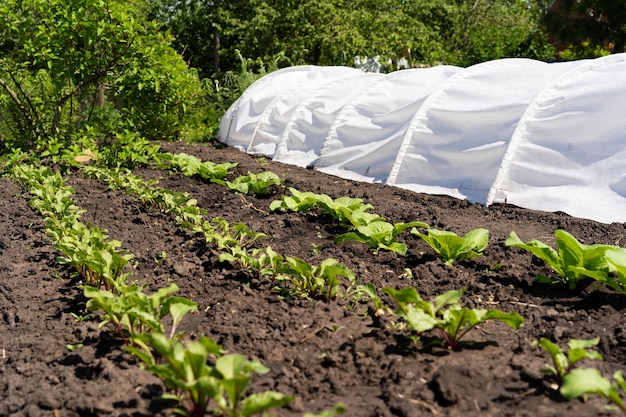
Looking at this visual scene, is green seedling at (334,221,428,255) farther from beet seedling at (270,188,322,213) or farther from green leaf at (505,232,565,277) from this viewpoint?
beet seedling at (270,188,322,213)

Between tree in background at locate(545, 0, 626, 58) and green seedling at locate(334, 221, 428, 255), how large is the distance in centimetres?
1449

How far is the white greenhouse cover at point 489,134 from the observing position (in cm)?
529

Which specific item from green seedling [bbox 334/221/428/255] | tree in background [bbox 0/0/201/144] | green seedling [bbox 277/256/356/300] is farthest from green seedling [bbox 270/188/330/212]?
tree in background [bbox 0/0/201/144]

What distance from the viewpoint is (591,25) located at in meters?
16.7

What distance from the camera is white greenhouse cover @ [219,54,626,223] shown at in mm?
5285

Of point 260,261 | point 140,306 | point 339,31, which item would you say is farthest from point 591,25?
point 140,306

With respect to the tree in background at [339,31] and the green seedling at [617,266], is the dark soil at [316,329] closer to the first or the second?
the green seedling at [617,266]

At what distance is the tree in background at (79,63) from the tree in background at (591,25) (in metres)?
11.9

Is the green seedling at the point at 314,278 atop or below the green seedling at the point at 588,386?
below

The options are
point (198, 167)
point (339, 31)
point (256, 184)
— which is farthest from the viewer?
point (339, 31)

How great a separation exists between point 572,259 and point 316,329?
142 cm

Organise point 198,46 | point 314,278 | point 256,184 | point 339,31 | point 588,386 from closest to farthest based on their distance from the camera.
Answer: point 588,386, point 314,278, point 256,184, point 339,31, point 198,46

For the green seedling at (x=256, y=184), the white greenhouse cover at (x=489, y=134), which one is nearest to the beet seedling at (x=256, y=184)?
the green seedling at (x=256, y=184)

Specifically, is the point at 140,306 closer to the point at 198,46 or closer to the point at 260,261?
the point at 260,261
